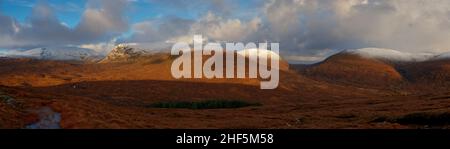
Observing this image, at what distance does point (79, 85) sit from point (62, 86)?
4.92 meters

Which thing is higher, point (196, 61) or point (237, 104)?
point (196, 61)

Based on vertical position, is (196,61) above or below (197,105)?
above

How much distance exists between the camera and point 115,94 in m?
126

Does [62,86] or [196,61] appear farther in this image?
[196,61]

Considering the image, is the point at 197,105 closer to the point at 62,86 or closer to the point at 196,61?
the point at 62,86

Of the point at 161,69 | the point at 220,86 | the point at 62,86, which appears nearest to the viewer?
the point at 62,86
